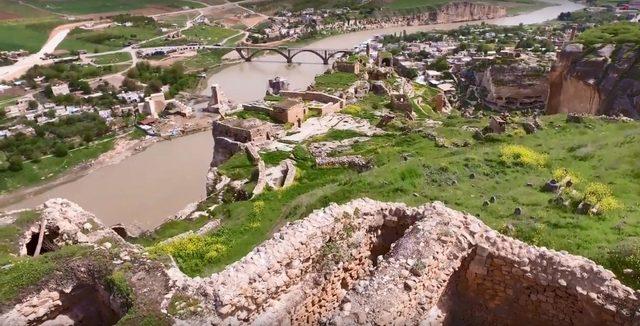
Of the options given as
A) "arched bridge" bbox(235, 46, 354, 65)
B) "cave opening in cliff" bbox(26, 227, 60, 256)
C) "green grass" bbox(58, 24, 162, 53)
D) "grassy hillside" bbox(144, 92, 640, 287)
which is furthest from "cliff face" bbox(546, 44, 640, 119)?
"green grass" bbox(58, 24, 162, 53)

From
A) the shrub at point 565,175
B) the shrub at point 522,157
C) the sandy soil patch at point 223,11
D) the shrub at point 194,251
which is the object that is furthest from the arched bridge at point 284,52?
the shrub at point 194,251

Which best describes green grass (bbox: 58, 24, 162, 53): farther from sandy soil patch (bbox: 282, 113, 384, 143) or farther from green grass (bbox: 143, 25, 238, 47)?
sandy soil patch (bbox: 282, 113, 384, 143)

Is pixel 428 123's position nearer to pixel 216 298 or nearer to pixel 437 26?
pixel 216 298

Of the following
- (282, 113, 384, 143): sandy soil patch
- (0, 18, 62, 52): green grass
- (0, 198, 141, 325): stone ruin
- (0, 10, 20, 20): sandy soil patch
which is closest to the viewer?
(0, 198, 141, 325): stone ruin

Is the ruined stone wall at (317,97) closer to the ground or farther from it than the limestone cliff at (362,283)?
closer to the ground

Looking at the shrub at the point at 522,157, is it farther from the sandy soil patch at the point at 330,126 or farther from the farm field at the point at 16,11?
the farm field at the point at 16,11

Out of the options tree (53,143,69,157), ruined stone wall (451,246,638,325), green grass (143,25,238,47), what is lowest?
tree (53,143,69,157)

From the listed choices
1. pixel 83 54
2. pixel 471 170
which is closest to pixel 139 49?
pixel 83 54
